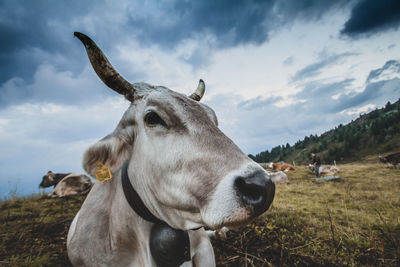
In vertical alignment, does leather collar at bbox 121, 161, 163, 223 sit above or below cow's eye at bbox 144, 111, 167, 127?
below

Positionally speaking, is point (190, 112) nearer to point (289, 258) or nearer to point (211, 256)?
point (211, 256)

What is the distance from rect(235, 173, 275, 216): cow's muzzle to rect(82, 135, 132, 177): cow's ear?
1.35 m

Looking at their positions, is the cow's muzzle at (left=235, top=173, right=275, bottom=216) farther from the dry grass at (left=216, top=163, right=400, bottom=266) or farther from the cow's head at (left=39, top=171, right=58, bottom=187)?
the cow's head at (left=39, top=171, right=58, bottom=187)

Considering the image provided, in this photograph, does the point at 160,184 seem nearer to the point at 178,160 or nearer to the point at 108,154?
the point at 178,160

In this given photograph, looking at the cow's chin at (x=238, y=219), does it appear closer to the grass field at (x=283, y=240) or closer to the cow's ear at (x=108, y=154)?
the cow's ear at (x=108, y=154)

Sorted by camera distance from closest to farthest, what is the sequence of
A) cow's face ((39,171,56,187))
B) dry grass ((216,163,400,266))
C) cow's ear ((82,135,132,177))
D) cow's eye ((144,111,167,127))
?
cow's eye ((144,111,167,127)) < cow's ear ((82,135,132,177)) < dry grass ((216,163,400,266)) < cow's face ((39,171,56,187))

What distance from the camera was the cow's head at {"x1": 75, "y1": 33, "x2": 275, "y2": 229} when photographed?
117cm

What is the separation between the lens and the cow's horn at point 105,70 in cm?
158

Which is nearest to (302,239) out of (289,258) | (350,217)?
(289,258)

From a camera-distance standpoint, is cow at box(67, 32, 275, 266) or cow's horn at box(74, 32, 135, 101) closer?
cow at box(67, 32, 275, 266)

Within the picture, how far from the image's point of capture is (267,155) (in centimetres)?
8931

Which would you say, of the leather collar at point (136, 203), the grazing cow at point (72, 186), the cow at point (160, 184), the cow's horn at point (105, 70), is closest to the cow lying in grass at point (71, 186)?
the grazing cow at point (72, 186)

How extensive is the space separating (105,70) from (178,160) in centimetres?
104

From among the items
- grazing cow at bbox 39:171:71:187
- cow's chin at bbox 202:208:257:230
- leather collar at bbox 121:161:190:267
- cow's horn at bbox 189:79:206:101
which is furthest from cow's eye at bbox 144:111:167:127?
grazing cow at bbox 39:171:71:187
